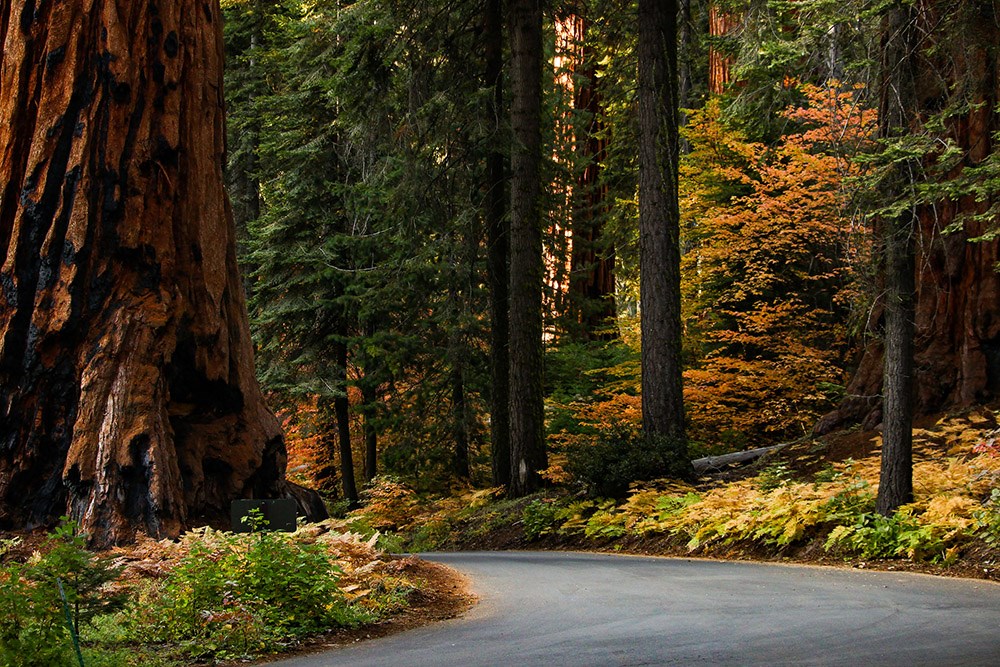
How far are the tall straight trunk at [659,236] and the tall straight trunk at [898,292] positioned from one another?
5.44 m

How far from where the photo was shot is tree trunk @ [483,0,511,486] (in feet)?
73.0

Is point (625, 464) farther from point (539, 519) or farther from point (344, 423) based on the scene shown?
point (344, 423)

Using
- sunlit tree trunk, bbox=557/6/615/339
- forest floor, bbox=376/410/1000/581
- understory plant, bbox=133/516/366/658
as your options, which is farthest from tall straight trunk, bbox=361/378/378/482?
understory plant, bbox=133/516/366/658

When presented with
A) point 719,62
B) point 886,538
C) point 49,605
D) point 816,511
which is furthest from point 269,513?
point 719,62

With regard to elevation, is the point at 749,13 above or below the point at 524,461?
above

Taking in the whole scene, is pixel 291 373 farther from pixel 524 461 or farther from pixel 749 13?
pixel 749 13

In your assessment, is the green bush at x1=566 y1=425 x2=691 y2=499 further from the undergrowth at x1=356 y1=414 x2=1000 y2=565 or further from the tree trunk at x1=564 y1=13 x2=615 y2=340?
the tree trunk at x1=564 y1=13 x2=615 y2=340

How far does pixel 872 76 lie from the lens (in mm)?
12398

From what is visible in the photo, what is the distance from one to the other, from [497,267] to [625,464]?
7.21 metres

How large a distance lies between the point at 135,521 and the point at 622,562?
6342mm

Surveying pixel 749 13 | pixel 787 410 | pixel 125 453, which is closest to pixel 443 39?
pixel 749 13

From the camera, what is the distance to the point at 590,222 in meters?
33.3

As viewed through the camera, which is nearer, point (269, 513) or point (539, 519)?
point (269, 513)

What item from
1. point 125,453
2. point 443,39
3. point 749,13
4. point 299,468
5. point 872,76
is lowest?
point 299,468
